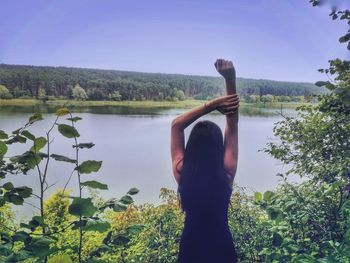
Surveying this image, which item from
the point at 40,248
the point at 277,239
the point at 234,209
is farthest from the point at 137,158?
the point at 40,248

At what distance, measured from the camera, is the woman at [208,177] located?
1238 mm

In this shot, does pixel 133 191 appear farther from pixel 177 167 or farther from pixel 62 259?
pixel 62 259

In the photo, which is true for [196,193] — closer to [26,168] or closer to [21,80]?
[26,168]

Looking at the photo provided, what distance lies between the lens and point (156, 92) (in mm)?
45031

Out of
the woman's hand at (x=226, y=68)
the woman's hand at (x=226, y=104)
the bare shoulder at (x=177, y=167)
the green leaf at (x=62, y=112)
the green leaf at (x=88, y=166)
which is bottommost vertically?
the bare shoulder at (x=177, y=167)

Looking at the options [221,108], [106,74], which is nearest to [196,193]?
[221,108]

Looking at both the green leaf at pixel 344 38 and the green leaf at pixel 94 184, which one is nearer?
the green leaf at pixel 94 184

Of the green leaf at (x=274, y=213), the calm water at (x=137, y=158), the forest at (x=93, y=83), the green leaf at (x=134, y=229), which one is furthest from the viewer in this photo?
the forest at (x=93, y=83)

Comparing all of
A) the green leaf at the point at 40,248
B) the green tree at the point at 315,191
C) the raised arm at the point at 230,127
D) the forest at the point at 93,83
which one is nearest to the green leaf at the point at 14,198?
the green leaf at the point at 40,248

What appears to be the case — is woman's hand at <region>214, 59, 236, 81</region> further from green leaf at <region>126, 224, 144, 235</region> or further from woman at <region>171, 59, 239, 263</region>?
green leaf at <region>126, 224, 144, 235</region>

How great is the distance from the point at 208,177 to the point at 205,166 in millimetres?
37

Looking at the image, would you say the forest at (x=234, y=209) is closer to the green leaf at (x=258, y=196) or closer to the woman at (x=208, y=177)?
the green leaf at (x=258, y=196)

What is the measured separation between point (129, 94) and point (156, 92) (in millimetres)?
4226

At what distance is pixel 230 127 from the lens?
Answer: 1280 millimetres
